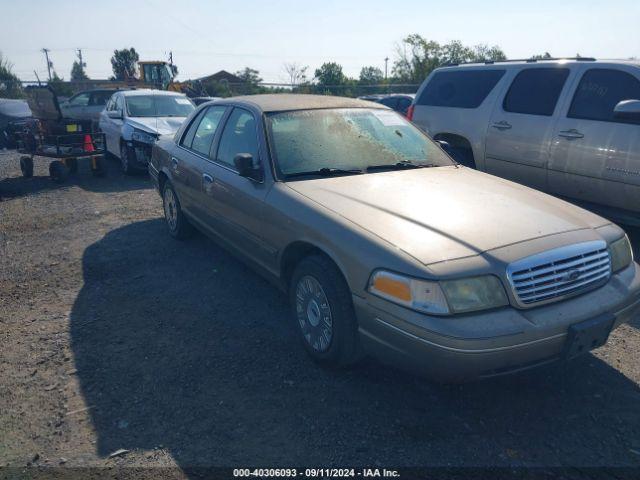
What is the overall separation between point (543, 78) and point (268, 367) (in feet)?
15.5

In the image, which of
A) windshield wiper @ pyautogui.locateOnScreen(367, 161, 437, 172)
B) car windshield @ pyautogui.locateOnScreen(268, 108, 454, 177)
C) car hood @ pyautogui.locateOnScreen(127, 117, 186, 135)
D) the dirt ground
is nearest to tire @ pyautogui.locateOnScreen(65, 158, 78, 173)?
car hood @ pyautogui.locateOnScreen(127, 117, 186, 135)

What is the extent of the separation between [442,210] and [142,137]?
25.8 ft

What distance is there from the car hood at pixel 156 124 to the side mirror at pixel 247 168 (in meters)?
6.53

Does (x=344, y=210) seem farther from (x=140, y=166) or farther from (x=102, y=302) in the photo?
(x=140, y=166)

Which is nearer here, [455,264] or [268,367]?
[455,264]

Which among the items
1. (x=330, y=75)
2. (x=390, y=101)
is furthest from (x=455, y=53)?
(x=390, y=101)

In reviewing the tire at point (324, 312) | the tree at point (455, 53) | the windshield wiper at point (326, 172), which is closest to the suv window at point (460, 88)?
the windshield wiper at point (326, 172)

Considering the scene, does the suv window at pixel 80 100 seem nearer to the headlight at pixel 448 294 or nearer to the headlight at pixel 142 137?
the headlight at pixel 142 137

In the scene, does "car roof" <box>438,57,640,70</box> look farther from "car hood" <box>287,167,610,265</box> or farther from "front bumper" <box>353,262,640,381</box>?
"front bumper" <box>353,262,640,381</box>

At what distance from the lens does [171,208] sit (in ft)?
19.6

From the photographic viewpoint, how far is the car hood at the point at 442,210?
2.84m

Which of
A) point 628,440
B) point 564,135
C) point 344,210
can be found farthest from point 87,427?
point 564,135

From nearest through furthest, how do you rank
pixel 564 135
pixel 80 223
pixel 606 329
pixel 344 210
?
pixel 606 329 < pixel 344 210 < pixel 564 135 < pixel 80 223

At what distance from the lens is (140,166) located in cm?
994
